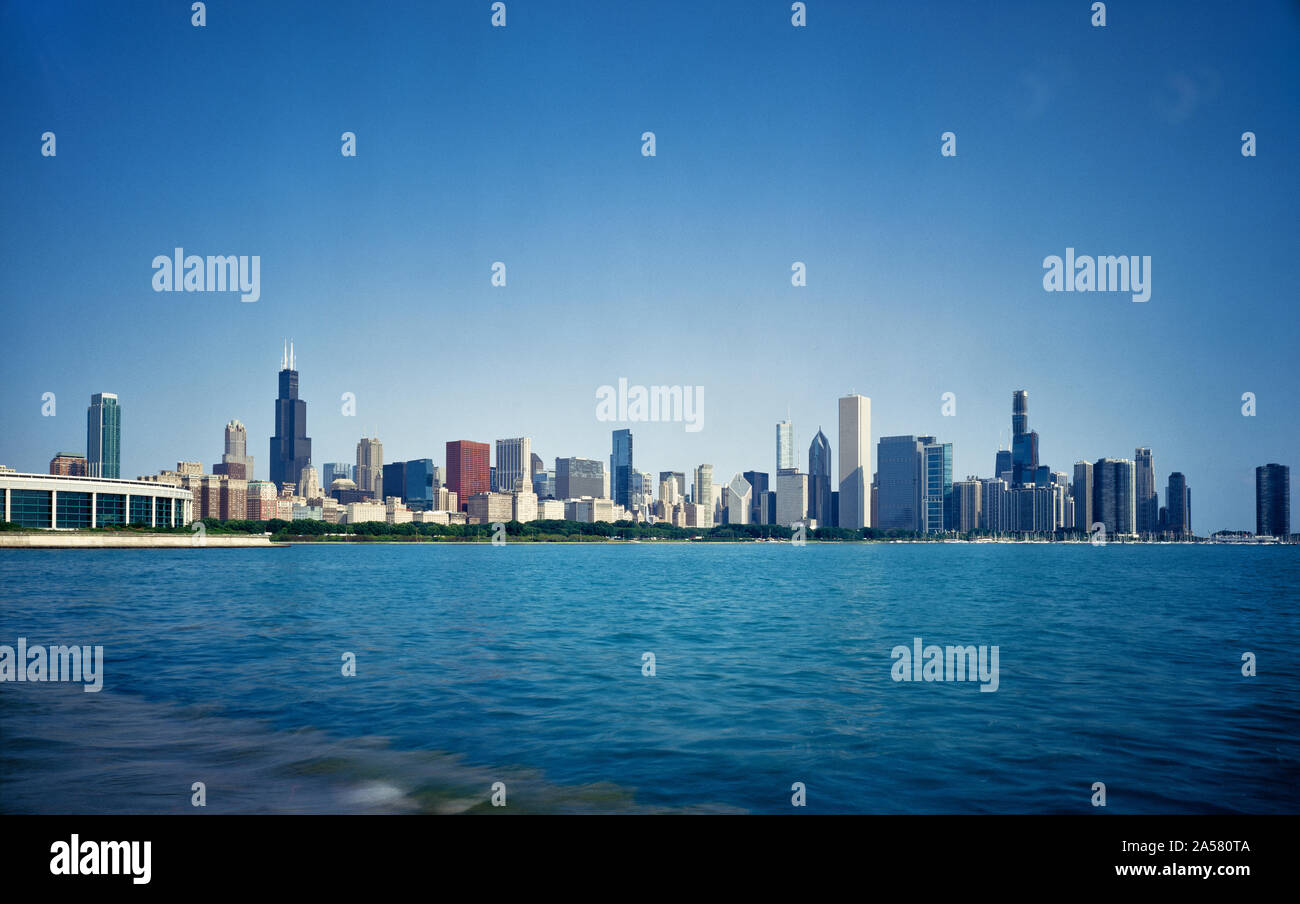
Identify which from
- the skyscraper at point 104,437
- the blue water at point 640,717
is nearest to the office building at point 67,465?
the skyscraper at point 104,437

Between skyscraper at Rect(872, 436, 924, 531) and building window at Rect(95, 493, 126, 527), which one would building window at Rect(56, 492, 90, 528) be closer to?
building window at Rect(95, 493, 126, 527)

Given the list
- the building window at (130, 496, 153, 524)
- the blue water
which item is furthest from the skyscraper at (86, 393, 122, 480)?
the blue water

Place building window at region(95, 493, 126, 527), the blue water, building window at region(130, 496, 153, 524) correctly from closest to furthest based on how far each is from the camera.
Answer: the blue water < building window at region(95, 493, 126, 527) < building window at region(130, 496, 153, 524)

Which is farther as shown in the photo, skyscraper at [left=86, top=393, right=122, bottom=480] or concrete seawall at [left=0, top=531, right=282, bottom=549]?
skyscraper at [left=86, top=393, right=122, bottom=480]

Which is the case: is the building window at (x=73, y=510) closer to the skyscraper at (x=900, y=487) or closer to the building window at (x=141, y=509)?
the building window at (x=141, y=509)

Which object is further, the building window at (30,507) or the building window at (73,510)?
the building window at (73,510)

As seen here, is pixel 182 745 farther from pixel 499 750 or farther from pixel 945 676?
pixel 945 676

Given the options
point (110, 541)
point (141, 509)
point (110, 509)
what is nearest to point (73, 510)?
point (110, 509)
